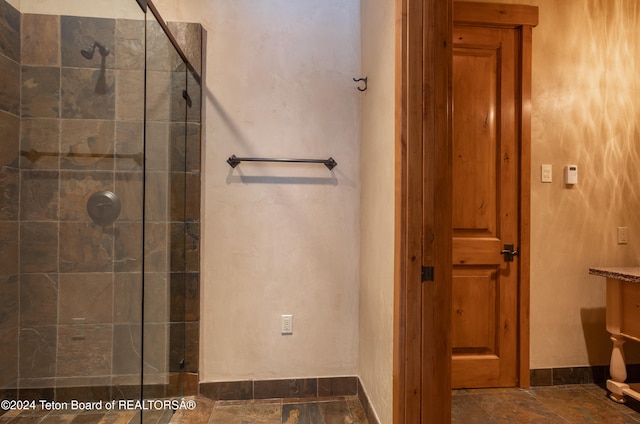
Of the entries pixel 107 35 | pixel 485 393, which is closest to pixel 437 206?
pixel 485 393

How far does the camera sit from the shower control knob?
5.04 feet

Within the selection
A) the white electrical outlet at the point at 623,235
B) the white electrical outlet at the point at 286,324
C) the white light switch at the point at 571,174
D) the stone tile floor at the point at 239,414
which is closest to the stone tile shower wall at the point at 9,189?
the stone tile floor at the point at 239,414

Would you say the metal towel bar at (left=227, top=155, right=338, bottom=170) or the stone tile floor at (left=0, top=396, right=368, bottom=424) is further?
the metal towel bar at (left=227, top=155, right=338, bottom=170)

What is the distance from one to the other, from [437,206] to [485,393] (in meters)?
1.50

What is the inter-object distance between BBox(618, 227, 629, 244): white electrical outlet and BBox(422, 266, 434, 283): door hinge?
1760mm

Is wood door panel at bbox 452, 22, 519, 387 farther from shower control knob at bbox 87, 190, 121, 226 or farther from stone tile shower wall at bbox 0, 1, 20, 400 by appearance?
stone tile shower wall at bbox 0, 1, 20, 400

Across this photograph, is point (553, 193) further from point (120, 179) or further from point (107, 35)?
point (107, 35)

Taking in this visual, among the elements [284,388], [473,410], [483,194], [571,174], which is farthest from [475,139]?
[284,388]

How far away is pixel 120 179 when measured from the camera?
154 cm

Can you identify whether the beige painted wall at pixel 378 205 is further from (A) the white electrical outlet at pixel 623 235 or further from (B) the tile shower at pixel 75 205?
(A) the white electrical outlet at pixel 623 235

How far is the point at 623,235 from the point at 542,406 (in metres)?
1.20

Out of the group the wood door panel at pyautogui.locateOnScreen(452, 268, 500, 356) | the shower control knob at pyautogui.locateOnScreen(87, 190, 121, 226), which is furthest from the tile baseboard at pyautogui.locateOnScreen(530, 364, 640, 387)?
the shower control knob at pyautogui.locateOnScreen(87, 190, 121, 226)

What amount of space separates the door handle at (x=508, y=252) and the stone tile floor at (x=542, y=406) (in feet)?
2.67

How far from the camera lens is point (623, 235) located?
2.14 m
